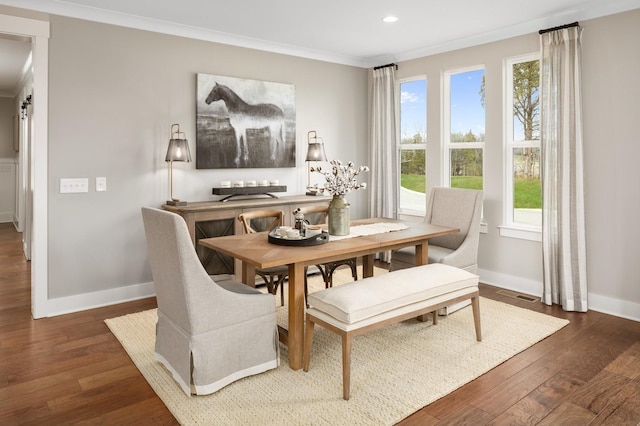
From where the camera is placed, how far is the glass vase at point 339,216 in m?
3.26

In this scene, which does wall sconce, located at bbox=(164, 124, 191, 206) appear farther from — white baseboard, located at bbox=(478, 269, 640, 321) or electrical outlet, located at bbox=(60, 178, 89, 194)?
white baseboard, located at bbox=(478, 269, 640, 321)

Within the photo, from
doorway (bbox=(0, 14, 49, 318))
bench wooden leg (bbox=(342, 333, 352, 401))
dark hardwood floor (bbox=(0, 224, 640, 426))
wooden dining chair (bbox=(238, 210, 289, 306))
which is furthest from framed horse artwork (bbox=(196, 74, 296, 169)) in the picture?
bench wooden leg (bbox=(342, 333, 352, 401))

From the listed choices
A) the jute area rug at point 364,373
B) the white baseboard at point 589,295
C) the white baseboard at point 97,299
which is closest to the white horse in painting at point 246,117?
the white baseboard at point 97,299

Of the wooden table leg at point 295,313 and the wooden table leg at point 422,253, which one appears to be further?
the wooden table leg at point 422,253

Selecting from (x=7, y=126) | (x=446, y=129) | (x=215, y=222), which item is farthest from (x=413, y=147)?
(x=7, y=126)

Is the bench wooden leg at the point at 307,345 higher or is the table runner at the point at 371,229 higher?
the table runner at the point at 371,229

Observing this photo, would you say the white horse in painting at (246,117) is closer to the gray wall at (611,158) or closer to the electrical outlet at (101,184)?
the electrical outlet at (101,184)

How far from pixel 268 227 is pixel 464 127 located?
2381 mm

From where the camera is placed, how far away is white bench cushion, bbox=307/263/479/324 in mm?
2514

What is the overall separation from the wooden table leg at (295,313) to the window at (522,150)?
267 cm

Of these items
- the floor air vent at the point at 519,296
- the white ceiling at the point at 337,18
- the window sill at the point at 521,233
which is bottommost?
the floor air vent at the point at 519,296

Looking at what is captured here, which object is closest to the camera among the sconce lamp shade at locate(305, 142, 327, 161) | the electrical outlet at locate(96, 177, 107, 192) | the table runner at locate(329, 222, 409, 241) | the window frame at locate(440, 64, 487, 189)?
the table runner at locate(329, 222, 409, 241)

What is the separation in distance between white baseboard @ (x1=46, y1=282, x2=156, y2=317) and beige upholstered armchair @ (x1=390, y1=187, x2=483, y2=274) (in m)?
2.32

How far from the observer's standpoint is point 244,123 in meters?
4.70
